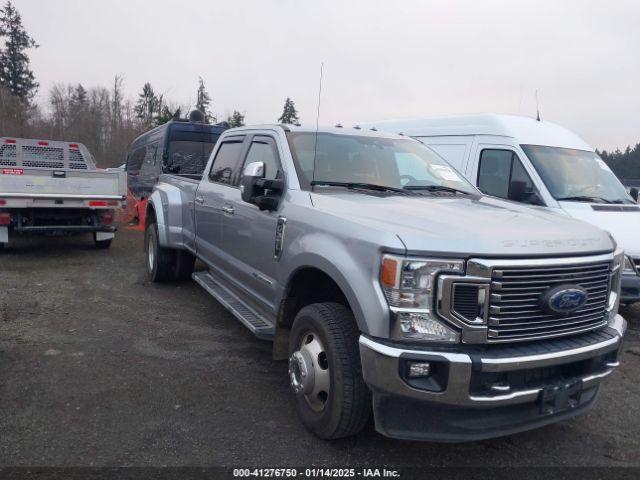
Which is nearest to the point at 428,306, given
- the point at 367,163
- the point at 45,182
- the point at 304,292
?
the point at 304,292

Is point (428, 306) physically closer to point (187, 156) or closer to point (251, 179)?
point (251, 179)

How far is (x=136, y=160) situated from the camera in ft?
48.7

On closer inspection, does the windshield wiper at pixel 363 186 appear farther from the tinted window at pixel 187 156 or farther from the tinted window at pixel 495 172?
the tinted window at pixel 187 156

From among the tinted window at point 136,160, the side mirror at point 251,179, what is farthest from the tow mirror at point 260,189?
the tinted window at point 136,160

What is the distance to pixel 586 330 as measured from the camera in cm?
315

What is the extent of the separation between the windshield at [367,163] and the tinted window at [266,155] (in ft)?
0.66

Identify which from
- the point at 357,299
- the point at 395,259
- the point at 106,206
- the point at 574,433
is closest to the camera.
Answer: the point at 395,259

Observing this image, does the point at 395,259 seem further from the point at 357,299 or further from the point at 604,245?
the point at 604,245

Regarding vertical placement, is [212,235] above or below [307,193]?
below

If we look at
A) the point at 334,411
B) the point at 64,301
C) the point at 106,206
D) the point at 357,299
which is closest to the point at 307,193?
the point at 357,299

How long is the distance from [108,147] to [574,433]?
1721 inches

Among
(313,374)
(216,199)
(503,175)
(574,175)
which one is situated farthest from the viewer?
(503,175)

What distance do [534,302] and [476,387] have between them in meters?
0.57

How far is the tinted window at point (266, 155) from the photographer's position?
4474 millimetres
